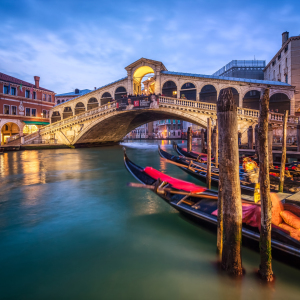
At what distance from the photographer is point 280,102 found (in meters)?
14.0

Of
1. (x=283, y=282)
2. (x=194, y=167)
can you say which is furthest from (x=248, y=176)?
(x=283, y=282)

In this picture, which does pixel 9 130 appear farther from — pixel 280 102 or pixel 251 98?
pixel 280 102

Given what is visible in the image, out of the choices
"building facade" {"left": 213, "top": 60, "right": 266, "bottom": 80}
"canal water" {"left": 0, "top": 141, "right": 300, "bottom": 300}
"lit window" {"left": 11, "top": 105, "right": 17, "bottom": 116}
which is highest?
"building facade" {"left": 213, "top": 60, "right": 266, "bottom": 80}

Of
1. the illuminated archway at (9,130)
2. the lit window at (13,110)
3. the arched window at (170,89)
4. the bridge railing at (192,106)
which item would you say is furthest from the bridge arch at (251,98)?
the illuminated archway at (9,130)

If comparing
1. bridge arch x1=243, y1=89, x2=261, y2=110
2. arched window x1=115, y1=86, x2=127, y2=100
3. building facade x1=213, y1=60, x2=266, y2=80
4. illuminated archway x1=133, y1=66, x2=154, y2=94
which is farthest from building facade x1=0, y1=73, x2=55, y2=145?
building facade x1=213, y1=60, x2=266, y2=80

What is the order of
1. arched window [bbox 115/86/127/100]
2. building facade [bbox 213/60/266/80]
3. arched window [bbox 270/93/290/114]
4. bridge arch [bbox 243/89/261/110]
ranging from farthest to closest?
building facade [bbox 213/60/266/80] < arched window [bbox 115/86/127/100] < bridge arch [bbox 243/89/261/110] < arched window [bbox 270/93/290/114]

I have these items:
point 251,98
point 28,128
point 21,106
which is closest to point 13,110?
point 21,106

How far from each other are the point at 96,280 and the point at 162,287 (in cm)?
68

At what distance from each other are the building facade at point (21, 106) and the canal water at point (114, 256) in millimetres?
17485

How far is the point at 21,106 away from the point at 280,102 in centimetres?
2195

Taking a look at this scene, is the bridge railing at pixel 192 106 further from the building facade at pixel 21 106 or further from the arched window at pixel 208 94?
the building facade at pixel 21 106

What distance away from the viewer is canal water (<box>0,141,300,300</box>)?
1.92m

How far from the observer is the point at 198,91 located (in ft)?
48.8

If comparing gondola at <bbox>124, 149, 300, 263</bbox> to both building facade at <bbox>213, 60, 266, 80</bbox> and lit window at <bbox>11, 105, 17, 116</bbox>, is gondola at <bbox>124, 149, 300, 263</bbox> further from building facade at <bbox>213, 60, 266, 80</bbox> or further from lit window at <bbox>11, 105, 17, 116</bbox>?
building facade at <bbox>213, 60, 266, 80</bbox>
